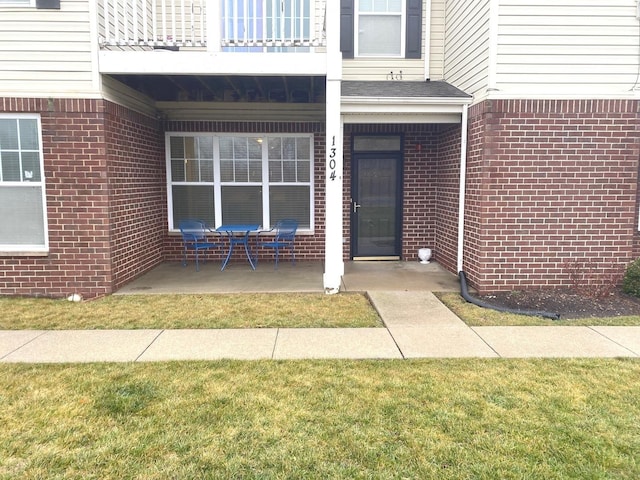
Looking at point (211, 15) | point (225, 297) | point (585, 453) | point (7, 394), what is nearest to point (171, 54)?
point (211, 15)

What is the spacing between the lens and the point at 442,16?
327 inches

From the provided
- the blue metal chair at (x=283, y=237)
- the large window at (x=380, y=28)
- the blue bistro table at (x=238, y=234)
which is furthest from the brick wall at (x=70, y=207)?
the large window at (x=380, y=28)

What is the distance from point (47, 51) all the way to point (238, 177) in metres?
3.67

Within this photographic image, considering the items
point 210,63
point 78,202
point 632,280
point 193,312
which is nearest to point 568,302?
point 632,280

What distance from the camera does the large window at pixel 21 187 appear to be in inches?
247

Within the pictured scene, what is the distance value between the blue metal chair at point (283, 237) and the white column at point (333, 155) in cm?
203

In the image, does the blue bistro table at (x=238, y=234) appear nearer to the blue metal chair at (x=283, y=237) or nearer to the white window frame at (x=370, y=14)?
the blue metal chair at (x=283, y=237)

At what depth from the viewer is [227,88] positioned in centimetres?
779

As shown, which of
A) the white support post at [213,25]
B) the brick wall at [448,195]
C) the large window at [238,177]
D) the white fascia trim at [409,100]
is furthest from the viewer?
the large window at [238,177]

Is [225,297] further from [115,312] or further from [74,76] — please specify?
[74,76]

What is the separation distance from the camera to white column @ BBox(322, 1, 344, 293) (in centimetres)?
624

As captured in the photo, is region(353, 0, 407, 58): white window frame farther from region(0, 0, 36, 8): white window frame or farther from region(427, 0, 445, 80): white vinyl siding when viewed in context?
region(0, 0, 36, 8): white window frame

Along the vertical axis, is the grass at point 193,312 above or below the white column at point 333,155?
below

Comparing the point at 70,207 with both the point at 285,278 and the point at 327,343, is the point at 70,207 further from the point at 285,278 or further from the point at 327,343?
the point at 327,343
